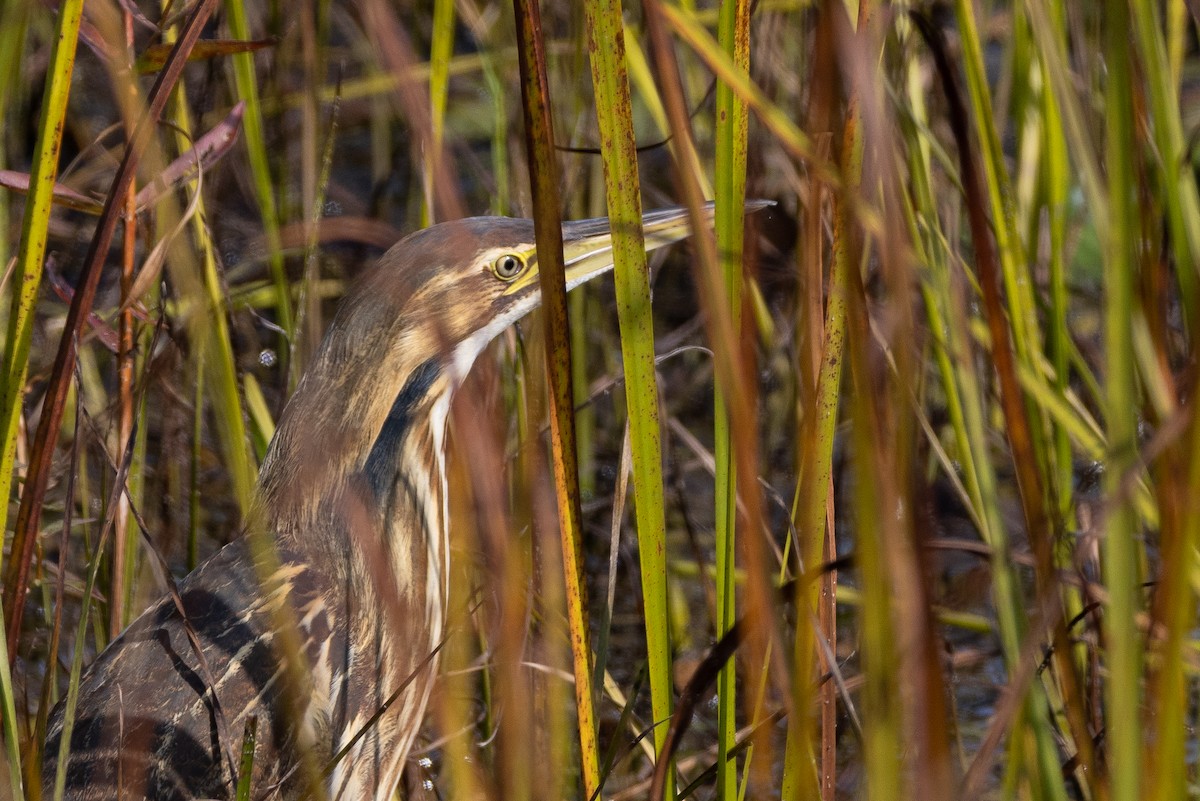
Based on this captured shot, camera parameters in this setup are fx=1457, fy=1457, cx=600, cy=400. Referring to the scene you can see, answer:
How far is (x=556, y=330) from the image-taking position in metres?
0.86

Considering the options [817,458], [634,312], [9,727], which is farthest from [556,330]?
[9,727]

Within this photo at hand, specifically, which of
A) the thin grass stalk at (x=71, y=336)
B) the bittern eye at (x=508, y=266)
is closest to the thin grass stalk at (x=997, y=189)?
the bittern eye at (x=508, y=266)

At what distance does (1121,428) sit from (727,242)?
0.32m

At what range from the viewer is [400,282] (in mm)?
1461

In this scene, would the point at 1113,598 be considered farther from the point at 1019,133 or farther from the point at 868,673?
the point at 1019,133

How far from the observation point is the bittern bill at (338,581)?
1330 mm

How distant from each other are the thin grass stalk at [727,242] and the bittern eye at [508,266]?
1.80ft

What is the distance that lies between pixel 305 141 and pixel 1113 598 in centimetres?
146

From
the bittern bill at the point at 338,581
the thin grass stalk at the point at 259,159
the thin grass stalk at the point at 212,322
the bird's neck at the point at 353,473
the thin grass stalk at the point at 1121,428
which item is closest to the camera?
the thin grass stalk at the point at 1121,428

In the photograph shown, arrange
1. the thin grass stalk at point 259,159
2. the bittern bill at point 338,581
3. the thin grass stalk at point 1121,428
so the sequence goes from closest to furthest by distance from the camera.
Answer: the thin grass stalk at point 1121,428 < the bittern bill at point 338,581 < the thin grass stalk at point 259,159

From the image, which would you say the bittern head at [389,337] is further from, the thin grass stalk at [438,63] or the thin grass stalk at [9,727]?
the thin grass stalk at [9,727]

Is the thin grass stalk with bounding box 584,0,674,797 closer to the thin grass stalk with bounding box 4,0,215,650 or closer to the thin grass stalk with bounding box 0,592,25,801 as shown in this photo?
the thin grass stalk with bounding box 4,0,215,650

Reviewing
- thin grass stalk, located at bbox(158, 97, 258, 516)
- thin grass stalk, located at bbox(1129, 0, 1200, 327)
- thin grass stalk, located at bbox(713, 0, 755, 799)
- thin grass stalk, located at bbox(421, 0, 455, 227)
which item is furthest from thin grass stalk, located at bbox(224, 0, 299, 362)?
thin grass stalk, located at bbox(1129, 0, 1200, 327)

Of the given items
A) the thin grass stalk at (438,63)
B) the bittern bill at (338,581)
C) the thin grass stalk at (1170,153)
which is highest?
the thin grass stalk at (438,63)
